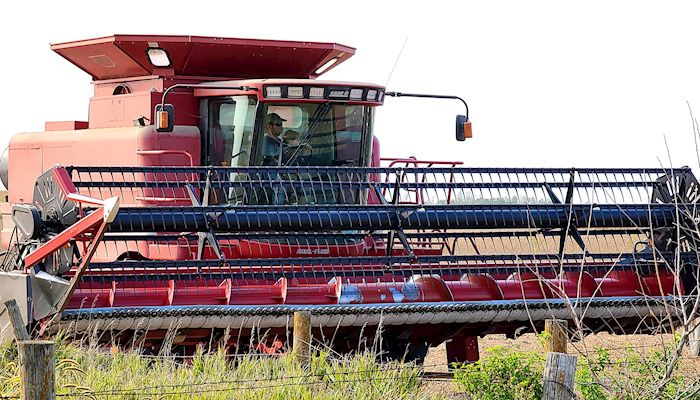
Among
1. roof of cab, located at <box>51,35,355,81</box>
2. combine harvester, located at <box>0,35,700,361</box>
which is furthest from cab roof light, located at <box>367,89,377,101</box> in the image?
roof of cab, located at <box>51,35,355,81</box>

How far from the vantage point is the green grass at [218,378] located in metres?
5.94

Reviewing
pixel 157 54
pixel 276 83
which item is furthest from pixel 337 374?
pixel 157 54

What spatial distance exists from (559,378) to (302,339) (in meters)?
1.80

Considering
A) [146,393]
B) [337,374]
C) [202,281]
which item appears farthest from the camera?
[202,281]

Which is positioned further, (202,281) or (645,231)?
(645,231)

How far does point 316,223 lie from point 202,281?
91cm

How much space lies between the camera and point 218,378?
6.34 metres

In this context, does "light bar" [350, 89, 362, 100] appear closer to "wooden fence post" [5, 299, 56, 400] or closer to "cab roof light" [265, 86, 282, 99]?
"cab roof light" [265, 86, 282, 99]

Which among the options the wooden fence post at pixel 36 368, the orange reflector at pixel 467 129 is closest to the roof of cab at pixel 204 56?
the orange reflector at pixel 467 129

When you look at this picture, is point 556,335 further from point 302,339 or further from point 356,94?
point 356,94

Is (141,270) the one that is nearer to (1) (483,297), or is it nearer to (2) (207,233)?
(2) (207,233)

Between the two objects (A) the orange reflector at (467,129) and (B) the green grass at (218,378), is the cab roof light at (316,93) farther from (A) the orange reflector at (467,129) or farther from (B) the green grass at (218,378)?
(B) the green grass at (218,378)

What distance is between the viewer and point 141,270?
326 inches

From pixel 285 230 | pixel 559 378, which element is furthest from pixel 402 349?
pixel 559 378
